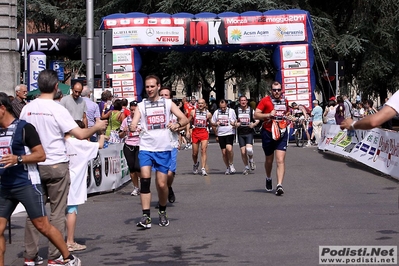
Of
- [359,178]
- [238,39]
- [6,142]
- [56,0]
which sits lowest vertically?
[359,178]

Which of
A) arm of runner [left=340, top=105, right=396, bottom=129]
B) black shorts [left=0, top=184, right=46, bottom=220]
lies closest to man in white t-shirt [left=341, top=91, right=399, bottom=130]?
arm of runner [left=340, top=105, right=396, bottom=129]

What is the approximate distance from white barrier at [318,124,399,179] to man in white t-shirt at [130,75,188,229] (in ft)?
24.3

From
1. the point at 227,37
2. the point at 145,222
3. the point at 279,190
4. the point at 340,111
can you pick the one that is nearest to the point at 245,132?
the point at 279,190

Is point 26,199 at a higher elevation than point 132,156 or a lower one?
higher

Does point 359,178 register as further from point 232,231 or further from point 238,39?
point 238,39

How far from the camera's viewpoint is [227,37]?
1257 inches

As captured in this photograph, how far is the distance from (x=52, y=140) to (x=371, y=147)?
510 inches

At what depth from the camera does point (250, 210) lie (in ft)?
39.9

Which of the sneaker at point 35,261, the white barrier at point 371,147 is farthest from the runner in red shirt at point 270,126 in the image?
the sneaker at point 35,261

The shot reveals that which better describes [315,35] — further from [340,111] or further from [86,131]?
[86,131]

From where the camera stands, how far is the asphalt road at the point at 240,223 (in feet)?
28.5

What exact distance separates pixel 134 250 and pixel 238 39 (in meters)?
23.5

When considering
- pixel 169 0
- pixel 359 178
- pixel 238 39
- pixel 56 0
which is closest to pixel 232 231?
pixel 359 178

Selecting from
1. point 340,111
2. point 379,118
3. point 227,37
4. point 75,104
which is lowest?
point 340,111
